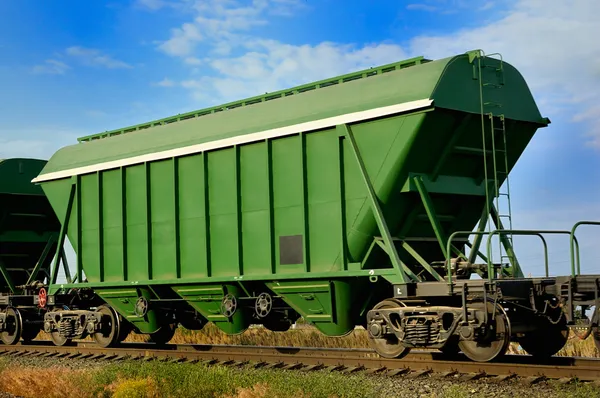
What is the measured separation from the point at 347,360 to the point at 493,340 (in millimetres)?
2756

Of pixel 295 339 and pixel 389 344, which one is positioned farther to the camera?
pixel 295 339

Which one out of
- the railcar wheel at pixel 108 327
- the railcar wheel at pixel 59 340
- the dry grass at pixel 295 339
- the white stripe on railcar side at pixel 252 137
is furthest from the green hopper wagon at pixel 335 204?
the dry grass at pixel 295 339

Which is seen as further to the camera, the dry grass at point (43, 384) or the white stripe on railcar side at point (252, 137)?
the white stripe on railcar side at point (252, 137)

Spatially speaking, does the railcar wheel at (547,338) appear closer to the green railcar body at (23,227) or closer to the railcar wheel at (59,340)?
the railcar wheel at (59,340)

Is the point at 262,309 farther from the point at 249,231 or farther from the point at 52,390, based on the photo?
the point at 52,390

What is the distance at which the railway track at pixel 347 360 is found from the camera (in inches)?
437

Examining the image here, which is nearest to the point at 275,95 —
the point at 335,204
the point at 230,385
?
the point at 335,204

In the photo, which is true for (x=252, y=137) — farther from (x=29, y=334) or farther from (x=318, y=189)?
(x=29, y=334)

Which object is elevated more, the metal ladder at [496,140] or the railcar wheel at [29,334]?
the metal ladder at [496,140]

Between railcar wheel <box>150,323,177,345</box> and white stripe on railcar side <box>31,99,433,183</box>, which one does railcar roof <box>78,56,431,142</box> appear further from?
railcar wheel <box>150,323,177,345</box>

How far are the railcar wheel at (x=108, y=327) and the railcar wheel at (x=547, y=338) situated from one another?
9.31 m

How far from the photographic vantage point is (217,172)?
15586 millimetres

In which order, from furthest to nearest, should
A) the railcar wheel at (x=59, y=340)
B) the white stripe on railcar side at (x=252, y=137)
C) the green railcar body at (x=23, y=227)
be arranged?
the green railcar body at (x=23, y=227), the railcar wheel at (x=59, y=340), the white stripe on railcar side at (x=252, y=137)

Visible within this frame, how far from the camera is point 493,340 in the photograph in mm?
11656
